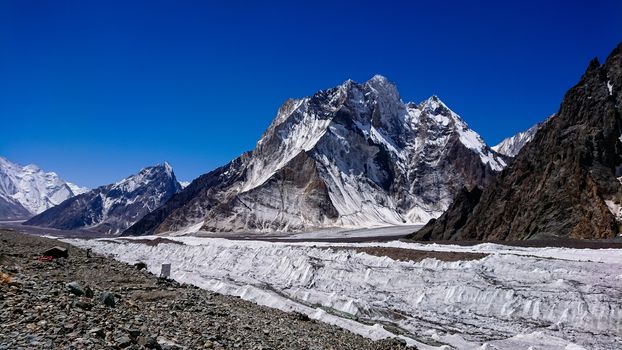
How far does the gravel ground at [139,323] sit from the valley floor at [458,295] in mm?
4077

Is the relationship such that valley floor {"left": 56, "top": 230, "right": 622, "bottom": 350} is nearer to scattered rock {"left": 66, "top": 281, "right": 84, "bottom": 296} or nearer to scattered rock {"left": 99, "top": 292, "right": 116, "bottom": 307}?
scattered rock {"left": 99, "top": 292, "right": 116, "bottom": 307}

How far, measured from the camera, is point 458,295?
91.4ft

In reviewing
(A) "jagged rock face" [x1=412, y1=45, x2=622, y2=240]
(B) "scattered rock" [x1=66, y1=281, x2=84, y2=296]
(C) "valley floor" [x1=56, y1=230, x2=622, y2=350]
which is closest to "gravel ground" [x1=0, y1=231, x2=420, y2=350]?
(B) "scattered rock" [x1=66, y1=281, x2=84, y2=296]

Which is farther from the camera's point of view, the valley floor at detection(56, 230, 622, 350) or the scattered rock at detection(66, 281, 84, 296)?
the valley floor at detection(56, 230, 622, 350)

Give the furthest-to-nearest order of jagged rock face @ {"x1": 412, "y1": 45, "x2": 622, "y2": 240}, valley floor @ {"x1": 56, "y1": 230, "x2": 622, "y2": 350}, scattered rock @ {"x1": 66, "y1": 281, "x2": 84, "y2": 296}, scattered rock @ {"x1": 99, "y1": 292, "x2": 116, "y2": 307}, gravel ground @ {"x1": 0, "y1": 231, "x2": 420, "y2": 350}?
jagged rock face @ {"x1": 412, "y1": 45, "x2": 622, "y2": 240}
valley floor @ {"x1": 56, "y1": 230, "x2": 622, "y2": 350}
scattered rock @ {"x1": 66, "y1": 281, "x2": 84, "y2": 296}
scattered rock @ {"x1": 99, "y1": 292, "x2": 116, "y2": 307}
gravel ground @ {"x1": 0, "y1": 231, "x2": 420, "y2": 350}

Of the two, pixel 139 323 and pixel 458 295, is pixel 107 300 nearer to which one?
pixel 139 323

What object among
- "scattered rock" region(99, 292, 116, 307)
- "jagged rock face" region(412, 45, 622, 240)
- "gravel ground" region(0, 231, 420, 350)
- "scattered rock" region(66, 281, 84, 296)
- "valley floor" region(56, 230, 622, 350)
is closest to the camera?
"gravel ground" region(0, 231, 420, 350)

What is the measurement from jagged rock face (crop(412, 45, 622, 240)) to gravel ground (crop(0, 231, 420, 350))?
5251 centimetres

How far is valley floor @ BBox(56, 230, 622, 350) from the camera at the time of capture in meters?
20.7

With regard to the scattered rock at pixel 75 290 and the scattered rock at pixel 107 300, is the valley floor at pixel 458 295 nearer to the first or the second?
the scattered rock at pixel 107 300

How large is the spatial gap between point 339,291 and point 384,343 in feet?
53.3

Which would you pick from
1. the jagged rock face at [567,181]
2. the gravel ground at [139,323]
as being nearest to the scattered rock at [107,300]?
the gravel ground at [139,323]

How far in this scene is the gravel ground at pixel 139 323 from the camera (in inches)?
347

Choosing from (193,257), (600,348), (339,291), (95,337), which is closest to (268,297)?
(339,291)
